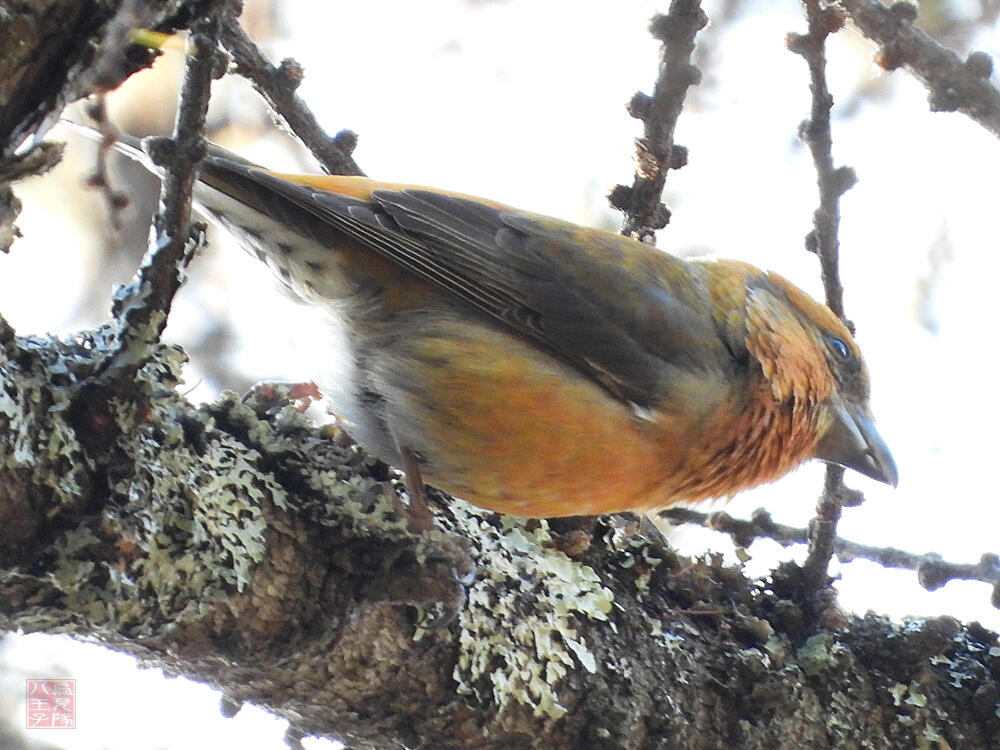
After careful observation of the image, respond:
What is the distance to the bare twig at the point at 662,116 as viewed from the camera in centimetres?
267

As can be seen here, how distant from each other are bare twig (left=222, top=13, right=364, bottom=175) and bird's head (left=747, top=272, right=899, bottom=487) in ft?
4.34

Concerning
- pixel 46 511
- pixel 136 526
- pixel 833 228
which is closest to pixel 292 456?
pixel 136 526

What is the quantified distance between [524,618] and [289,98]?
4.95 feet

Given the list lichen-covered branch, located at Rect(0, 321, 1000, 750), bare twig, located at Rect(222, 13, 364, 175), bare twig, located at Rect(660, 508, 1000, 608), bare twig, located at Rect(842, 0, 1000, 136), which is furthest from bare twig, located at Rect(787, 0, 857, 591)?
bare twig, located at Rect(222, 13, 364, 175)

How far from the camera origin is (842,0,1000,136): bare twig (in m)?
2.49

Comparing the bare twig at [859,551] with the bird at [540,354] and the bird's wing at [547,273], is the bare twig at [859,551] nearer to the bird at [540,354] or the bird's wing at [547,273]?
the bird at [540,354]

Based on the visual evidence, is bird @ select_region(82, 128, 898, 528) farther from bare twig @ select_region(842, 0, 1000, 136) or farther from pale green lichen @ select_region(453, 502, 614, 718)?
bare twig @ select_region(842, 0, 1000, 136)

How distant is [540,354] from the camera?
115 inches

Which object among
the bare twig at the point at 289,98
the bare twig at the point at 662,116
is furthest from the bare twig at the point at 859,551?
the bare twig at the point at 289,98

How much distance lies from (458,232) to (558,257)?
0.32 meters

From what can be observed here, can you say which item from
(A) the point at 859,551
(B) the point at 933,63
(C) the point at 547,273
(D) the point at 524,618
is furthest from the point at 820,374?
(D) the point at 524,618

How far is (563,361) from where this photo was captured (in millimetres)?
2930

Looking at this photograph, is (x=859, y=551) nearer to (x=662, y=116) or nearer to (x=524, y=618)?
(x=524, y=618)

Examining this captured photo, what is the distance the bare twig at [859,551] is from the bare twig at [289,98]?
1.43m
